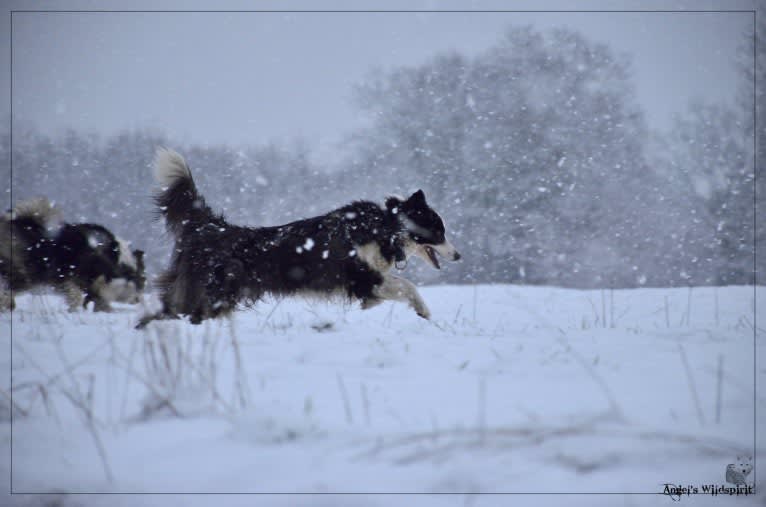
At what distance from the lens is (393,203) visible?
25.0 ft

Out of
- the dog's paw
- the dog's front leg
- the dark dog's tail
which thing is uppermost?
the dark dog's tail

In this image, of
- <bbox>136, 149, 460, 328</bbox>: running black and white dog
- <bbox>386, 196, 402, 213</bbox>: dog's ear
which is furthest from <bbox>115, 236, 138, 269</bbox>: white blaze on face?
<bbox>386, 196, 402, 213</bbox>: dog's ear

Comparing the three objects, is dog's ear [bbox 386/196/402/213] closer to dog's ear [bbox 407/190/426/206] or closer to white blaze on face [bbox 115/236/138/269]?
dog's ear [bbox 407/190/426/206]

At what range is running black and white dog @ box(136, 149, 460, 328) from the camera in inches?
237

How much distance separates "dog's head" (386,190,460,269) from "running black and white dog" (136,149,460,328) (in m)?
0.41

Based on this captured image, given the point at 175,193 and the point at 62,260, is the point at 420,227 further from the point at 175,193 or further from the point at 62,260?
the point at 62,260

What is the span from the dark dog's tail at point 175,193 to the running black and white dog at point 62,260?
3694 millimetres

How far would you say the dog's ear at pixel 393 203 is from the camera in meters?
7.57

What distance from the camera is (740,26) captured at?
1872 cm

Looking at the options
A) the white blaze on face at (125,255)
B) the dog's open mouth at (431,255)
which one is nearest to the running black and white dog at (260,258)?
the dog's open mouth at (431,255)

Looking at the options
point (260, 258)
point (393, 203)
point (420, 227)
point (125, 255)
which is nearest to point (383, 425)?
point (260, 258)

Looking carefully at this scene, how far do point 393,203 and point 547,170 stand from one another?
20414mm

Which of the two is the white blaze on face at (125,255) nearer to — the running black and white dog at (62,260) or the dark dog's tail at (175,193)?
the running black and white dog at (62,260)

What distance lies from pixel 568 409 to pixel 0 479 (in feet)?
7.61
